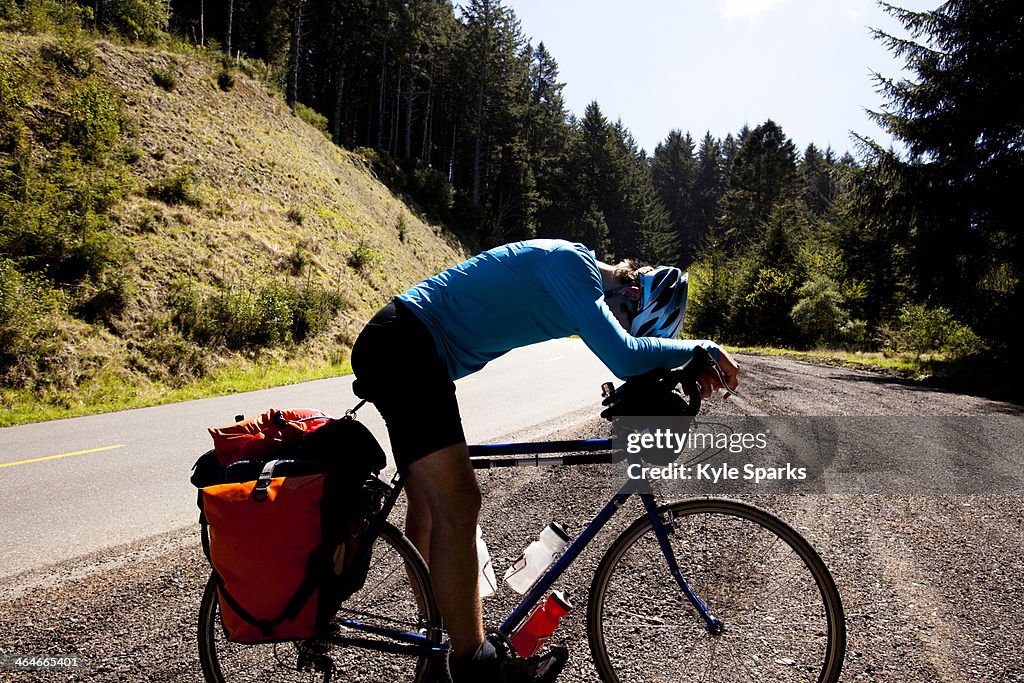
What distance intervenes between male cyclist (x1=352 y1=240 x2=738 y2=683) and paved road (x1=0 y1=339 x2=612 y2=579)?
3.49 m

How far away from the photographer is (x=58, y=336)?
11.5 metres

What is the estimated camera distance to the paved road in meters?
4.62

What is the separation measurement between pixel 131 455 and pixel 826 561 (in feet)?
23.6

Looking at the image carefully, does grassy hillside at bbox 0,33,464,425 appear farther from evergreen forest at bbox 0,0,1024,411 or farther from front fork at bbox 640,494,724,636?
front fork at bbox 640,494,724,636

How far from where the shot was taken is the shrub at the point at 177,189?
58.0 feet

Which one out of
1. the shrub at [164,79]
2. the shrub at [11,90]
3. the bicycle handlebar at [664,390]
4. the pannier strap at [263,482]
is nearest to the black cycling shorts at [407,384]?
the pannier strap at [263,482]

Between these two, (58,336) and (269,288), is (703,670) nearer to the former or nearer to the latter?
(58,336)

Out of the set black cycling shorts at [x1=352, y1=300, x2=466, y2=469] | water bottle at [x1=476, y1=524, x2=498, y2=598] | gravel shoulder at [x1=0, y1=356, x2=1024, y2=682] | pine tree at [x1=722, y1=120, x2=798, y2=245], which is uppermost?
pine tree at [x1=722, y1=120, x2=798, y2=245]

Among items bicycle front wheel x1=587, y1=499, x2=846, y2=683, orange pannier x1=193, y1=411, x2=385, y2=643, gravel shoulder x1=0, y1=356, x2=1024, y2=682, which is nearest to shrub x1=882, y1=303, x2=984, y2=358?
gravel shoulder x1=0, y1=356, x2=1024, y2=682

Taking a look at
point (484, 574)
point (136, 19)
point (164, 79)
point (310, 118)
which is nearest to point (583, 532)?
point (484, 574)

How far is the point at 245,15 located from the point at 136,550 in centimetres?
5243

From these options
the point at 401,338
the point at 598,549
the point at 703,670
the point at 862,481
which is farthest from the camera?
the point at 862,481

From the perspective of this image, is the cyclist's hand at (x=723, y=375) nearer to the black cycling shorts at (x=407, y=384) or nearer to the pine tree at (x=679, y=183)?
the black cycling shorts at (x=407, y=384)

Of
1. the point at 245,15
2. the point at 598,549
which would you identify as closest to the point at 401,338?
the point at 598,549
